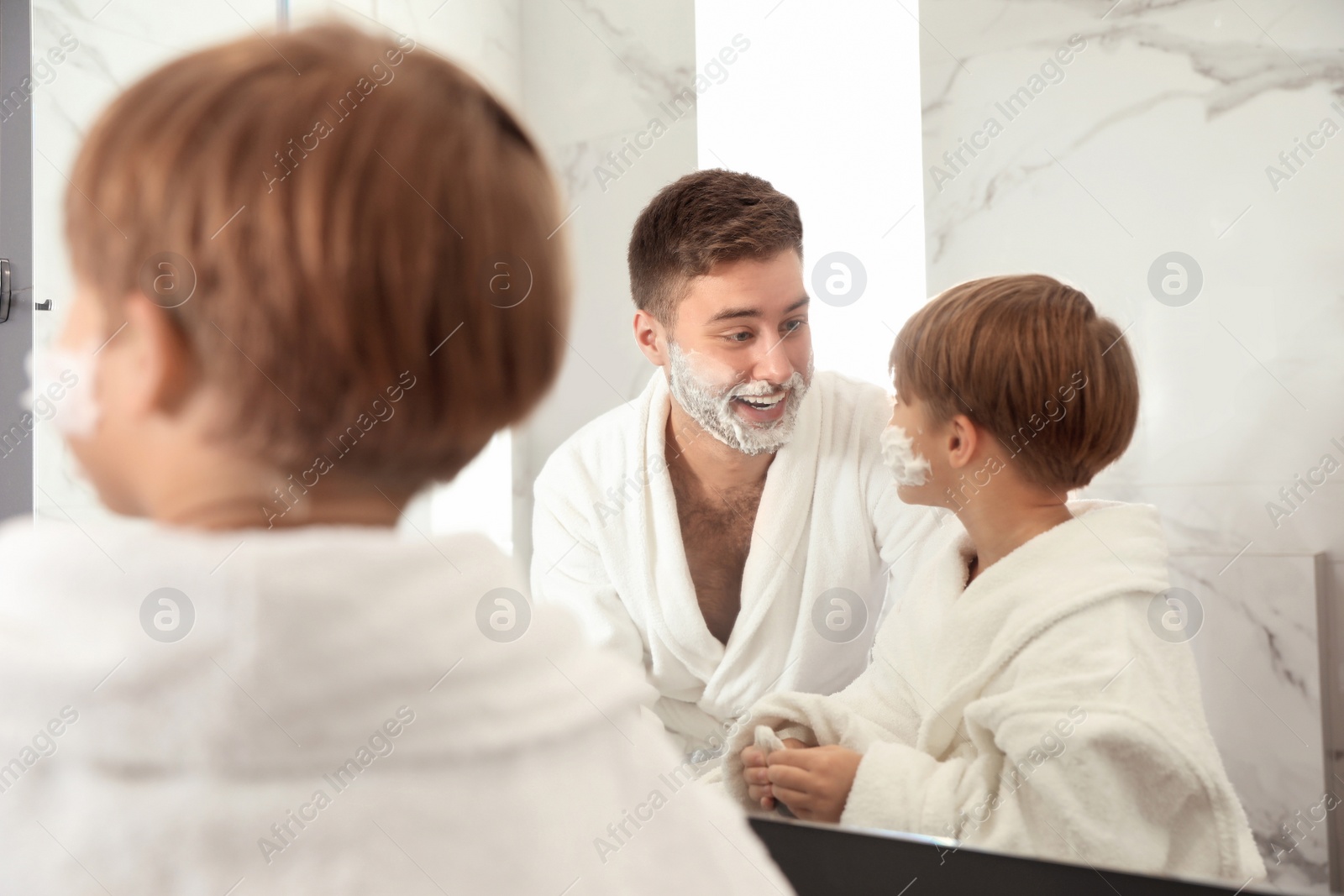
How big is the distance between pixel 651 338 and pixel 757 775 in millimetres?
391

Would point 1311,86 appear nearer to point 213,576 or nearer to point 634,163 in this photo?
point 634,163

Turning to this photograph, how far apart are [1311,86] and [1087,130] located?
5.6 inches

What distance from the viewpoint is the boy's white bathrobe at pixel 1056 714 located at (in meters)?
0.72

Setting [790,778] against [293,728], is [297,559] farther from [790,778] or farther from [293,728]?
[790,778]

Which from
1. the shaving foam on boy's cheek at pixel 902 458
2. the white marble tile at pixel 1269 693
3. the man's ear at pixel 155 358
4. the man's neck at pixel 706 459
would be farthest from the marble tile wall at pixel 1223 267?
the man's ear at pixel 155 358

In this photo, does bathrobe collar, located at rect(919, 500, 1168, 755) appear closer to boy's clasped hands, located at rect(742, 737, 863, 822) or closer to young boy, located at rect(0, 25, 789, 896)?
boy's clasped hands, located at rect(742, 737, 863, 822)

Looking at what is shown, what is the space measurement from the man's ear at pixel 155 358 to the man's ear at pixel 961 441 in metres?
0.55

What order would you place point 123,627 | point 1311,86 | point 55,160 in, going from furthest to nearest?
point 55,160, point 1311,86, point 123,627

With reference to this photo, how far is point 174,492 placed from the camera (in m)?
0.45

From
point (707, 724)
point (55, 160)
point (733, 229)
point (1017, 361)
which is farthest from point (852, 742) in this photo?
point (55, 160)

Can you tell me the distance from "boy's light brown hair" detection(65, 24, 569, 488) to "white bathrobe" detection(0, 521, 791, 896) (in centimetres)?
7

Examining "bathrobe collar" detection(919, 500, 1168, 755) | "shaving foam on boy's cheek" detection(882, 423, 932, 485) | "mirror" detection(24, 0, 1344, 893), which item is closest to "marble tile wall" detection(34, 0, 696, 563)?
"mirror" detection(24, 0, 1344, 893)

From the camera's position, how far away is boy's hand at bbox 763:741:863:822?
0.83 metres

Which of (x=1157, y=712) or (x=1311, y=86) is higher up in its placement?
(x=1311, y=86)
